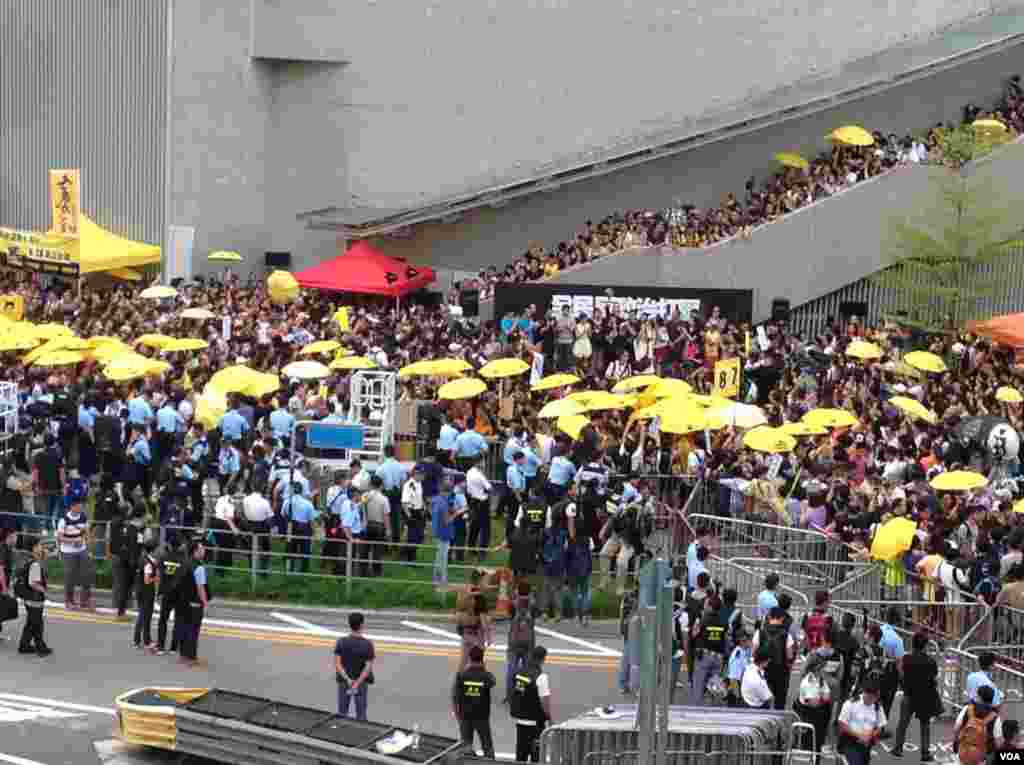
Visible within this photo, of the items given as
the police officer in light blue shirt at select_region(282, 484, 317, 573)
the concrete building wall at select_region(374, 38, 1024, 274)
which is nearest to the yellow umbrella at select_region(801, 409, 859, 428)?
the police officer in light blue shirt at select_region(282, 484, 317, 573)

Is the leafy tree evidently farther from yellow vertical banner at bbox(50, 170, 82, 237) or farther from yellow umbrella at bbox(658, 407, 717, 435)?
yellow vertical banner at bbox(50, 170, 82, 237)

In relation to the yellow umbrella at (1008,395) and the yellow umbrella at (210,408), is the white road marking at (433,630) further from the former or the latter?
the yellow umbrella at (1008,395)

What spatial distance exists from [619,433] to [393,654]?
6.53m

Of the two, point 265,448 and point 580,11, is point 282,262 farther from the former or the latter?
point 265,448

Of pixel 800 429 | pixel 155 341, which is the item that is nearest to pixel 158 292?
pixel 155 341

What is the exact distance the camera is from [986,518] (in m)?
22.5

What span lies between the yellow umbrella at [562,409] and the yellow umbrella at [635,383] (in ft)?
6.25

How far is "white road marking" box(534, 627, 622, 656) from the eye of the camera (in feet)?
75.8

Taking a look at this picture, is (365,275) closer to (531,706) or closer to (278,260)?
(278,260)

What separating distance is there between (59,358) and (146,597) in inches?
336

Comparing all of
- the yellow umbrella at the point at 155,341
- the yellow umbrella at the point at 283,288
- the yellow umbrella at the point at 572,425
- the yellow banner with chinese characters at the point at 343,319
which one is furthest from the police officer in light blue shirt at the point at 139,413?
the yellow umbrella at the point at 283,288

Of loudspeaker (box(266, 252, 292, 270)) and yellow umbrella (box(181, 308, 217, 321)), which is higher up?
loudspeaker (box(266, 252, 292, 270))

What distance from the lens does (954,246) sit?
4003 centimetres

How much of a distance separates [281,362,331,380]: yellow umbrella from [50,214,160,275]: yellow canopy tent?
14.9 meters
